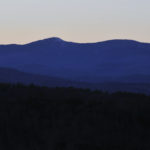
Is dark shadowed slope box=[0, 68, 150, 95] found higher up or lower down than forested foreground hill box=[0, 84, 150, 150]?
lower down

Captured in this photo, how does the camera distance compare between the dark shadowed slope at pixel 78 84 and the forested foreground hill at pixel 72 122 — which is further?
the dark shadowed slope at pixel 78 84

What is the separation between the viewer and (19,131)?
1176 centimetres

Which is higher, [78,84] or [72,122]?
[72,122]

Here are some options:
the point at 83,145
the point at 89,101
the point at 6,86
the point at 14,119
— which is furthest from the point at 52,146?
the point at 6,86

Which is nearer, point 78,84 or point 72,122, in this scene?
point 72,122

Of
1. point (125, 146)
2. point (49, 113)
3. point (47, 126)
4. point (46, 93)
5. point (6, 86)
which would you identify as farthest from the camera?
point (6, 86)

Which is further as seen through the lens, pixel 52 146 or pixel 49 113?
pixel 49 113

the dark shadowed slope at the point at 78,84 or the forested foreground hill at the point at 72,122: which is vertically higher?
the forested foreground hill at the point at 72,122

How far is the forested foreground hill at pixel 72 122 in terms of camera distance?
1064 cm

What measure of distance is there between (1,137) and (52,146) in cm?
145

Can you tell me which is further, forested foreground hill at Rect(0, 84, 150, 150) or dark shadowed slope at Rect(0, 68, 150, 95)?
dark shadowed slope at Rect(0, 68, 150, 95)

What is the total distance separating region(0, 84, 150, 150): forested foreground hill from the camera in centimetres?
1064

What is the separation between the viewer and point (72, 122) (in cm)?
1198

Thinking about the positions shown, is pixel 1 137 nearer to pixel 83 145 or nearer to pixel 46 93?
pixel 83 145
